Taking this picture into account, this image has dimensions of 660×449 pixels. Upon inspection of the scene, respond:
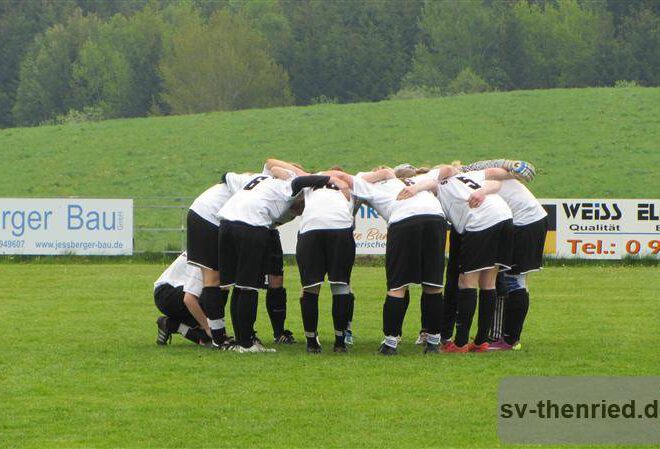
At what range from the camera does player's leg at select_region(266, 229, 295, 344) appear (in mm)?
13414

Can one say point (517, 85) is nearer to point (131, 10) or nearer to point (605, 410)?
point (131, 10)

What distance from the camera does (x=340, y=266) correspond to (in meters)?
12.3

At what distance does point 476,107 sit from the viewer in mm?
59188

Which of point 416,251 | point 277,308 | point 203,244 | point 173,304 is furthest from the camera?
point 277,308

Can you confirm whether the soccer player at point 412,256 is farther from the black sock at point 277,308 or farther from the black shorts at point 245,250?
the black sock at point 277,308

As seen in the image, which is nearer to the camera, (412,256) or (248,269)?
(412,256)

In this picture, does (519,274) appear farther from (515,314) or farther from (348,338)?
(348,338)

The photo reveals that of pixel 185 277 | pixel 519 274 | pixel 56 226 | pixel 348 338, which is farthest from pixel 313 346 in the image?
pixel 56 226

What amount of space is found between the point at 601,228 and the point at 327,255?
16168mm

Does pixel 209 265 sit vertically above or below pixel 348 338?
above

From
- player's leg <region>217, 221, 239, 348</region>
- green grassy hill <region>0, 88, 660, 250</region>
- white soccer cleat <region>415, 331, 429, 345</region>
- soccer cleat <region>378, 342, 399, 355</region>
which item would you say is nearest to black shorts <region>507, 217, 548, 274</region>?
white soccer cleat <region>415, 331, 429, 345</region>

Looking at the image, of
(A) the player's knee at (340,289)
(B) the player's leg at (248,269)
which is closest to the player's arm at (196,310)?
(B) the player's leg at (248,269)

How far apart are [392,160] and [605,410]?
40253mm

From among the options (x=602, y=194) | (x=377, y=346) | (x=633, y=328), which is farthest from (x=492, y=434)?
(x=602, y=194)
